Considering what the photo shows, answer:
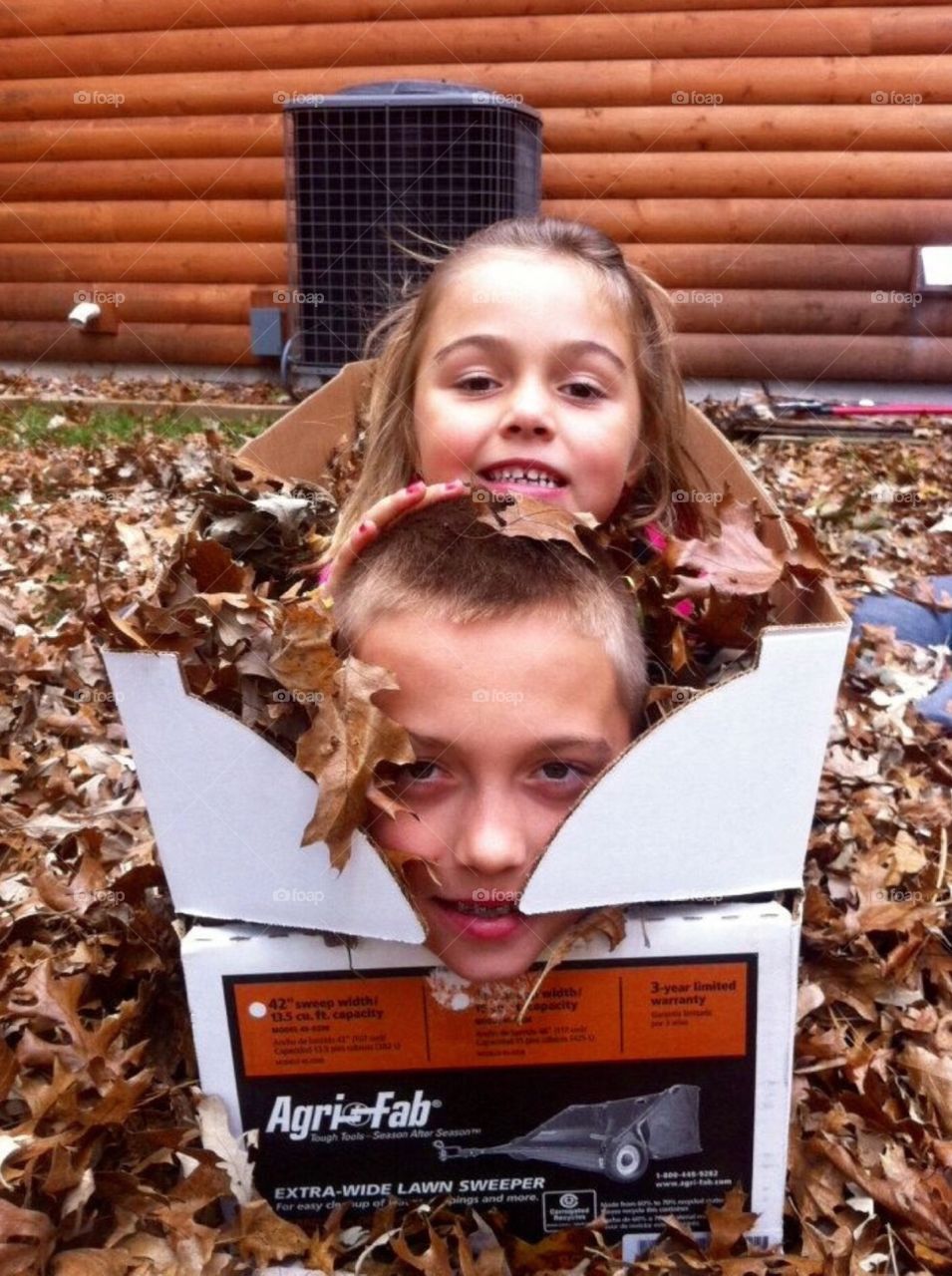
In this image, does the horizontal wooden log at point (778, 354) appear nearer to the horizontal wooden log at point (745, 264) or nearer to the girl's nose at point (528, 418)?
the horizontal wooden log at point (745, 264)

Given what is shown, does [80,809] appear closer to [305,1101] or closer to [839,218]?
[305,1101]

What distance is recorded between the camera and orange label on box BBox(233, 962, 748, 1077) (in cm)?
121

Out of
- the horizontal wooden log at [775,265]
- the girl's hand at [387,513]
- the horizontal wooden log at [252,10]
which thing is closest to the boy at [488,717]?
the girl's hand at [387,513]

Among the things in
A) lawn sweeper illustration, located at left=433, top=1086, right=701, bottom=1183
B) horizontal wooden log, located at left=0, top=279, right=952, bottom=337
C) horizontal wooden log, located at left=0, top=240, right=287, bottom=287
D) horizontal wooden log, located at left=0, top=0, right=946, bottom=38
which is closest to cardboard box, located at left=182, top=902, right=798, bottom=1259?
lawn sweeper illustration, located at left=433, top=1086, right=701, bottom=1183

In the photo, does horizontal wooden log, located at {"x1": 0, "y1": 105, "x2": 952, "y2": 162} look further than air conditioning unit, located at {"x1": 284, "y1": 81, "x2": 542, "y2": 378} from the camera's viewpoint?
Yes

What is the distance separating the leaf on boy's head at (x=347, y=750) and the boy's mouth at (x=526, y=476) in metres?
0.72

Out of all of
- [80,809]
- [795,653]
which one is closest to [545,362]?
[795,653]

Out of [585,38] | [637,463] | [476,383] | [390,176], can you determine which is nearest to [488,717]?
[476,383]

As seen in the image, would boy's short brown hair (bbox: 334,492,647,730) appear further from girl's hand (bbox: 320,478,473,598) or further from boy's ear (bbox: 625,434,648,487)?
boy's ear (bbox: 625,434,648,487)

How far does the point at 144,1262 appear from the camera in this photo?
1.19 metres

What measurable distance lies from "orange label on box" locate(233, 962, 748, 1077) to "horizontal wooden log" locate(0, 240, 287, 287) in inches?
261

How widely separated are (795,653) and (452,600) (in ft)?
1.31

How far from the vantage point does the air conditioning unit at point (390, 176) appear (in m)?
5.26

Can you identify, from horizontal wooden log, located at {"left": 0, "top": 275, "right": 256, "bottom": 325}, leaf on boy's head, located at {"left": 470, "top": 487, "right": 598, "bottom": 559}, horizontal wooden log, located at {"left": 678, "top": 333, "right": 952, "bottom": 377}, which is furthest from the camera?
horizontal wooden log, located at {"left": 0, "top": 275, "right": 256, "bottom": 325}
